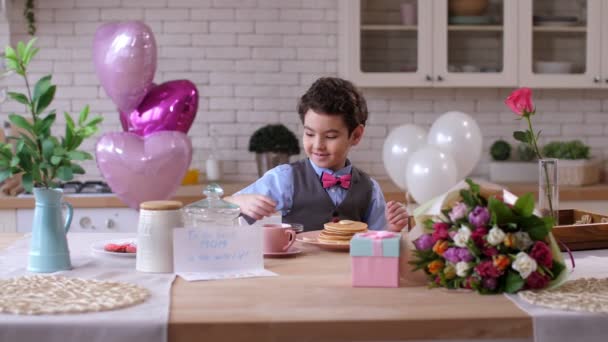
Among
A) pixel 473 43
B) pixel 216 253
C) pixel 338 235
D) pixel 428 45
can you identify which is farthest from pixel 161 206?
pixel 473 43

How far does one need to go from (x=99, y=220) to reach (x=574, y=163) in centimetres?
232

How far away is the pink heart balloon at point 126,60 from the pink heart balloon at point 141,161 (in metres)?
0.13

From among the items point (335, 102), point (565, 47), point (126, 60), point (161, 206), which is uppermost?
point (565, 47)

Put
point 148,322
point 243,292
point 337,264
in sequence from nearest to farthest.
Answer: point 148,322 → point 243,292 → point 337,264

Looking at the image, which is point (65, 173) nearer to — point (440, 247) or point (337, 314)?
point (337, 314)

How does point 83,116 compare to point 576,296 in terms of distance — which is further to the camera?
point 83,116

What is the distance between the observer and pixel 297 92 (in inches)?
188

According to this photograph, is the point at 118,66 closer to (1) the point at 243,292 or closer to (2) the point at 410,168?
(1) the point at 243,292

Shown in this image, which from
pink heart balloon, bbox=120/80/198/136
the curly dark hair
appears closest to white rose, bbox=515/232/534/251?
the curly dark hair

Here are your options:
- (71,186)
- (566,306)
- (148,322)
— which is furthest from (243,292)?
(71,186)

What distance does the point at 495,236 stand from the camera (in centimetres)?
168

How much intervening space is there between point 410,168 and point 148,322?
8.33ft

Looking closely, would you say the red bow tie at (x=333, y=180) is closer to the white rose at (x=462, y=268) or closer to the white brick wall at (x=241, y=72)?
the white rose at (x=462, y=268)

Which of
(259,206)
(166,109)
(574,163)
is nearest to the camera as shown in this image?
(259,206)
